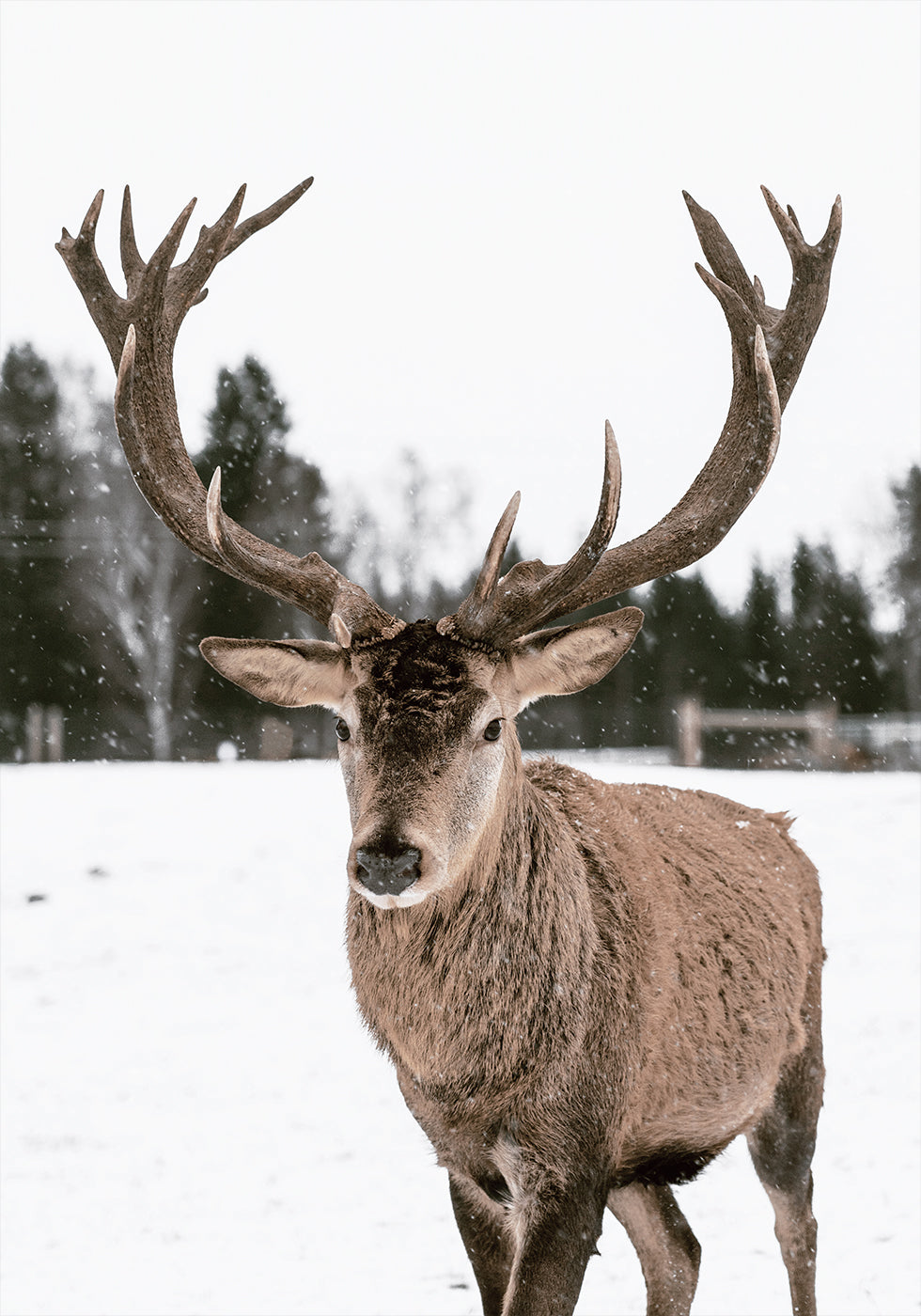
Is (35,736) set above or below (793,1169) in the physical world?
above

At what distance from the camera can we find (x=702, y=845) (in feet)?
14.5

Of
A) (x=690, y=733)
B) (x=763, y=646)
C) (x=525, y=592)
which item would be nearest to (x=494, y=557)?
(x=525, y=592)

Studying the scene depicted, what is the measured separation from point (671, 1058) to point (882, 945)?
750cm

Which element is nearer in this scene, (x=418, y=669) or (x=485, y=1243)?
(x=418, y=669)

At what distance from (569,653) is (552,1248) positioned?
1578 millimetres

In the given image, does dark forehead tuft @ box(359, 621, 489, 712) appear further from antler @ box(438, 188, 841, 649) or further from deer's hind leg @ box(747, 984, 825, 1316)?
deer's hind leg @ box(747, 984, 825, 1316)

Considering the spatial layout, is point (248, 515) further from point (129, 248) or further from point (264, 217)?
point (129, 248)

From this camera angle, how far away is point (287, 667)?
3.60 m

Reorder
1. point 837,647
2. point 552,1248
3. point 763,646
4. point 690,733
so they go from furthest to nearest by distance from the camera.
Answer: point 837,647, point 763,646, point 690,733, point 552,1248

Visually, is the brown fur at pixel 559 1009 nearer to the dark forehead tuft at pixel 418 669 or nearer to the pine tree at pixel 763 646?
the dark forehead tuft at pixel 418 669

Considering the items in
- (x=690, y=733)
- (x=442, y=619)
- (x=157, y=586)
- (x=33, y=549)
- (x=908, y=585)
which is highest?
(x=33, y=549)

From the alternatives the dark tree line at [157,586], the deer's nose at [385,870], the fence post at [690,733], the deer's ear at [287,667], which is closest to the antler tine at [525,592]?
the deer's ear at [287,667]

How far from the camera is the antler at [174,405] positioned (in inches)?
146

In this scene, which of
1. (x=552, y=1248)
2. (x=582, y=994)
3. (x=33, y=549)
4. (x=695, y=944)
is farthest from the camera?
(x=33, y=549)
